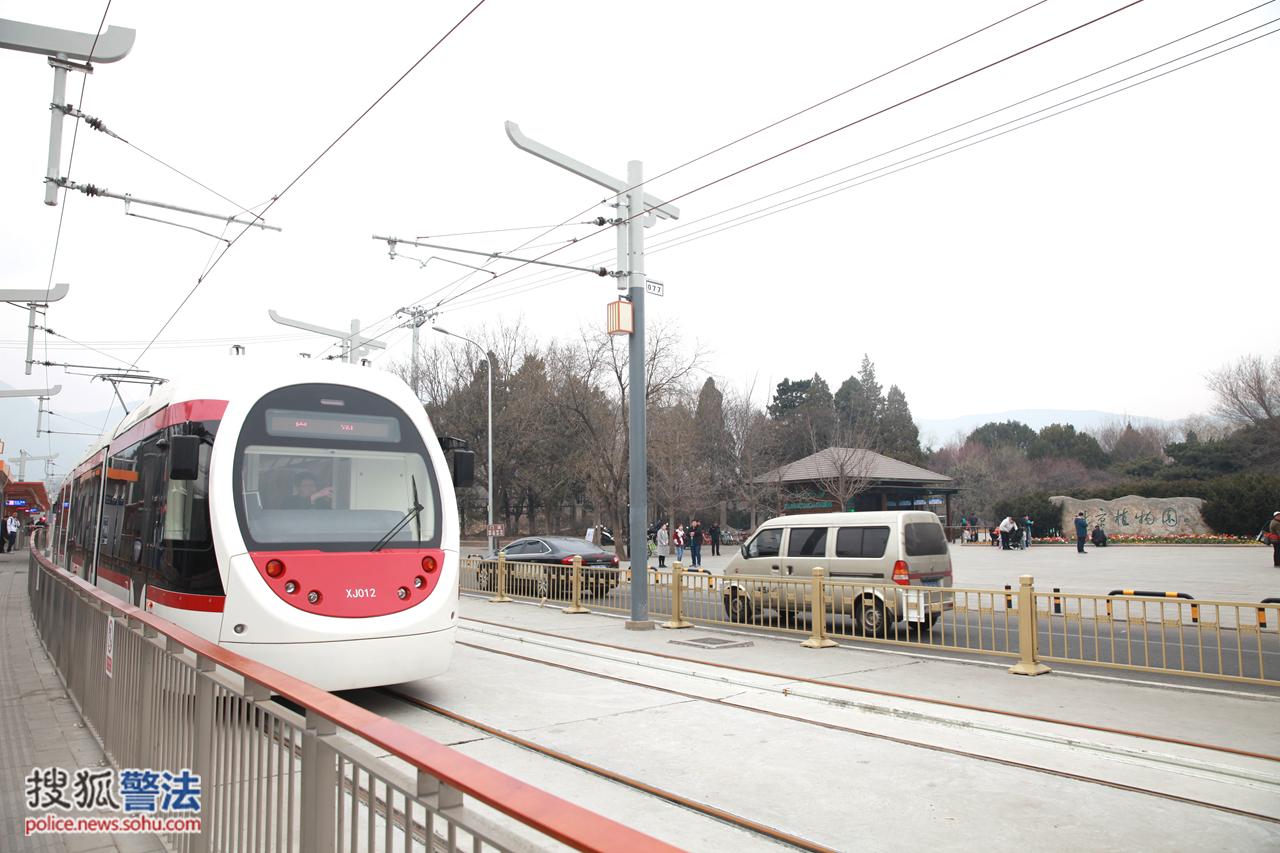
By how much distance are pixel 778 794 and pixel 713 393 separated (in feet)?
170

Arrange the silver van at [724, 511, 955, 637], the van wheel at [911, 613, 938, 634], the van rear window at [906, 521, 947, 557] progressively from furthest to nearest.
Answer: the van rear window at [906, 521, 947, 557] → the silver van at [724, 511, 955, 637] → the van wheel at [911, 613, 938, 634]

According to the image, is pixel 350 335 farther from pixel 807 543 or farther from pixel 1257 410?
pixel 1257 410

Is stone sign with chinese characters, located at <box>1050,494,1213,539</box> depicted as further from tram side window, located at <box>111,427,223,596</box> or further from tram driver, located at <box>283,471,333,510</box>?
tram side window, located at <box>111,427,223,596</box>

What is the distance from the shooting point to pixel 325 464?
294 inches

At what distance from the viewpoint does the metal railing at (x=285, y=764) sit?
1.87m

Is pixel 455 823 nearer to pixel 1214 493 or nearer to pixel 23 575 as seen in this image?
pixel 23 575

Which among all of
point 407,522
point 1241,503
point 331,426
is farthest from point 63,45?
Answer: point 1241,503

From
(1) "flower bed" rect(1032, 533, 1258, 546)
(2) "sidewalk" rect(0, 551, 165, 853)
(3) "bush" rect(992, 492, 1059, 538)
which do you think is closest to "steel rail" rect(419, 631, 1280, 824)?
(2) "sidewalk" rect(0, 551, 165, 853)

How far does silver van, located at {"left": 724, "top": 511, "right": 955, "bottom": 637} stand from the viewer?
1179cm

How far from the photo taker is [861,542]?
13.0 meters

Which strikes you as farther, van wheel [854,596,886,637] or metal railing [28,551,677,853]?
van wheel [854,596,886,637]

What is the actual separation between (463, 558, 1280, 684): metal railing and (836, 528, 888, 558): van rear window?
31.0 inches

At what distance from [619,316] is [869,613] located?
648 centimetres

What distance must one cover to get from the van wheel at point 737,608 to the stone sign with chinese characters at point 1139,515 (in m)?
35.3
